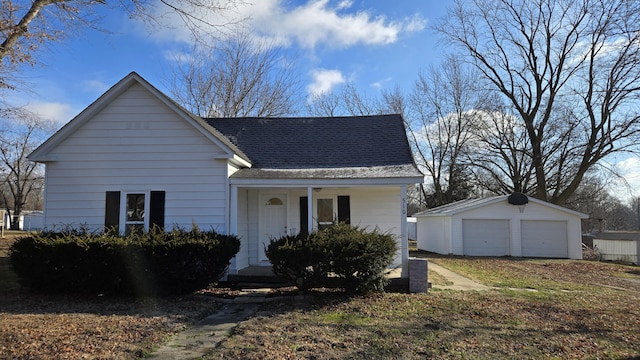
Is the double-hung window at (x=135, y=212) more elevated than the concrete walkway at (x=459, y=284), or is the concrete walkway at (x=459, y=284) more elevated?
the double-hung window at (x=135, y=212)

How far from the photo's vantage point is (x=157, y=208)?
1068 cm

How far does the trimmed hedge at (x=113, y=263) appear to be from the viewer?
8594mm

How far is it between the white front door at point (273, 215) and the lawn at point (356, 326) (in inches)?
157

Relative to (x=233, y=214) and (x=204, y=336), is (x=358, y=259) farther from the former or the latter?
(x=233, y=214)

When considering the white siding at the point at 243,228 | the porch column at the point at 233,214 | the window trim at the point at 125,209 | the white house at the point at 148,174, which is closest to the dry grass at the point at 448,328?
the white house at the point at 148,174

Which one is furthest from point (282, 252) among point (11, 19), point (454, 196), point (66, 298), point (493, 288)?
point (454, 196)

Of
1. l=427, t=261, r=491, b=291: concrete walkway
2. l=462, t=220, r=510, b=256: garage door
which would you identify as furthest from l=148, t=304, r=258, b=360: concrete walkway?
l=462, t=220, r=510, b=256: garage door

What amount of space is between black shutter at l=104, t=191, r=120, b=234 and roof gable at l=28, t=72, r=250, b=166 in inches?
71.5

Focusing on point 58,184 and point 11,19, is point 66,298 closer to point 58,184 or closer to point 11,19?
point 58,184

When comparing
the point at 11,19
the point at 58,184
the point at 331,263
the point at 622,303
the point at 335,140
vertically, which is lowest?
the point at 622,303

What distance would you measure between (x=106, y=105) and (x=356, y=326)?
342 inches

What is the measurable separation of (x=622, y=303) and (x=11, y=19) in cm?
1522

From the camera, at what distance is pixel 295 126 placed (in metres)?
14.8

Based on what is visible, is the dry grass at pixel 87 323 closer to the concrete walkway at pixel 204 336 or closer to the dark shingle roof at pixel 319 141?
the concrete walkway at pixel 204 336
